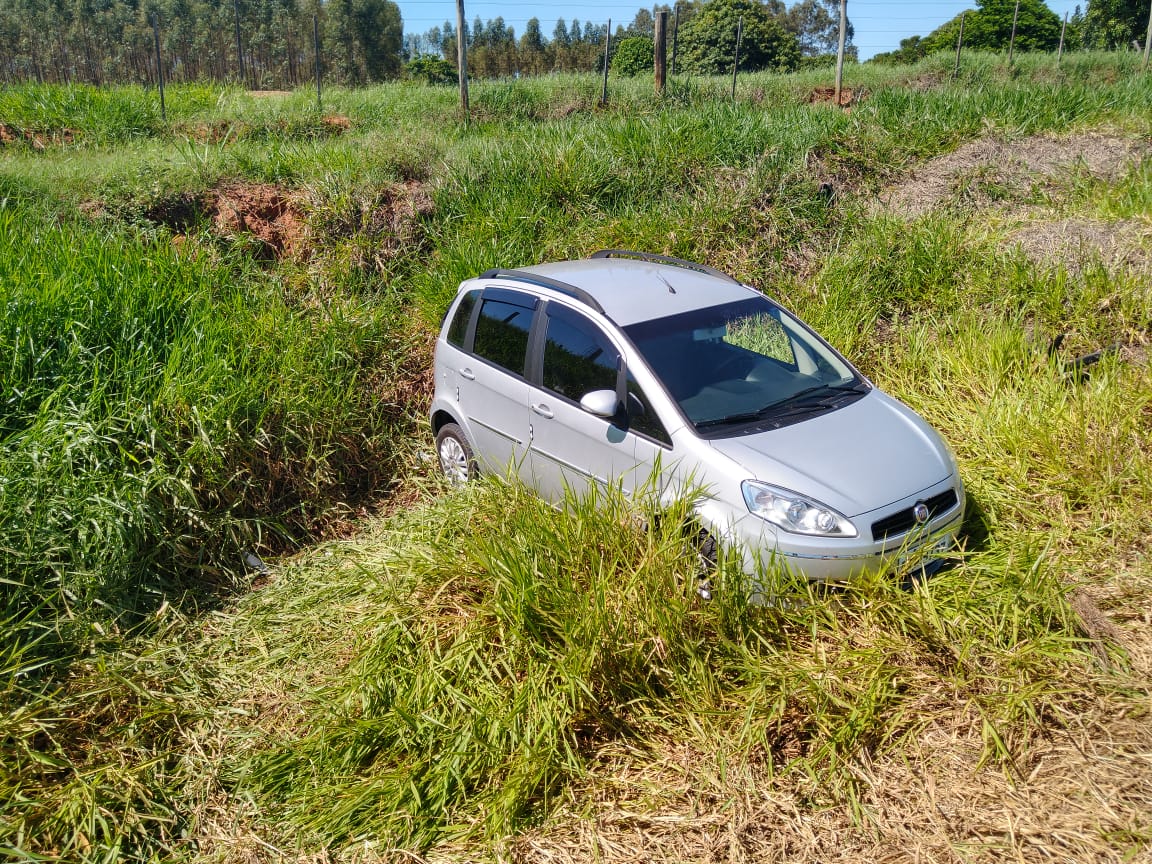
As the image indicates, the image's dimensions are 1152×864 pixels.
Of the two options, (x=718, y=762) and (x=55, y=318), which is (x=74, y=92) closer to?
(x=55, y=318)

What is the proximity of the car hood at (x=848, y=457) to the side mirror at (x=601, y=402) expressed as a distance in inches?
22.8

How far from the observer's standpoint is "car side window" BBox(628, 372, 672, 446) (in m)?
4.38

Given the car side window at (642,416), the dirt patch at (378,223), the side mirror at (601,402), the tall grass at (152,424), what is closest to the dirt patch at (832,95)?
the dirt patch at (378,223)

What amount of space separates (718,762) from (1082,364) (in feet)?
15.8

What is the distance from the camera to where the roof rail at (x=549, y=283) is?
16.1 ft

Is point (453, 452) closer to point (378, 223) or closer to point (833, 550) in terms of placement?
point (833, 550)

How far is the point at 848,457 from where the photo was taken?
4.18m

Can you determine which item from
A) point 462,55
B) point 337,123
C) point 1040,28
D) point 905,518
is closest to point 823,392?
point 905,518

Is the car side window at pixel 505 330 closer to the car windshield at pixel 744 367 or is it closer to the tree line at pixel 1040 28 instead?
the car windshield at pixel 744 367

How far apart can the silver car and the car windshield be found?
10 millimetres

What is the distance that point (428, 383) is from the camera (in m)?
→ 7.48

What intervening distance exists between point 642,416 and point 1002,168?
7.17 meters

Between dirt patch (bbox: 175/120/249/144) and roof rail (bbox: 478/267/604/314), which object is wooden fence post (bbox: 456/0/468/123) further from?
roof rail (bbox: 478/267/604/314)

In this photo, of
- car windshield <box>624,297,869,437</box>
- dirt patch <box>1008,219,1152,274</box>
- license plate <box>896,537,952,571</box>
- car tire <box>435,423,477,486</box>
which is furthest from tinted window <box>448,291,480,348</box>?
dirt patch <box>1008,219,1152,274</box>
